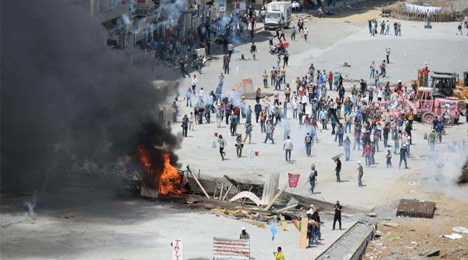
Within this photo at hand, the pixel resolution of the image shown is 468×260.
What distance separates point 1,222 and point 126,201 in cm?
478

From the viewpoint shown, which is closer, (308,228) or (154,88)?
(308,228)

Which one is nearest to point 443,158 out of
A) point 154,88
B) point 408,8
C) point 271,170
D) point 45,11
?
point 271,170

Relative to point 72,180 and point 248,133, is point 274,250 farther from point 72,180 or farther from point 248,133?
point 248,133

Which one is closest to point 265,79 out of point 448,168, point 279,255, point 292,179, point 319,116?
point 319,116

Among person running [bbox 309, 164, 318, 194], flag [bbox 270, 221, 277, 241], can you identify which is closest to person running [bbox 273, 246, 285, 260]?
flag [bbox 270, 221, 277, 241]

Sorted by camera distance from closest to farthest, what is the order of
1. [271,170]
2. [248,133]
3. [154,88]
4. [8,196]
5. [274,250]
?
[274,250] → [8,196] → [154,88] → [271,170] → [248,133]

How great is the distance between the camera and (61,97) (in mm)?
39594

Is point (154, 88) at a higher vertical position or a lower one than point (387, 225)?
higher

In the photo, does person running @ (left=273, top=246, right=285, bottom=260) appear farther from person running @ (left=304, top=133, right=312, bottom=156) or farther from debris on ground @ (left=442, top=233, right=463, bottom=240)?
person running @ (left=304, top=133, right=312, bottom=156)

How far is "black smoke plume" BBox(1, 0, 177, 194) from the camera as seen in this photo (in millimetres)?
39094

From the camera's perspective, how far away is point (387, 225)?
133ft

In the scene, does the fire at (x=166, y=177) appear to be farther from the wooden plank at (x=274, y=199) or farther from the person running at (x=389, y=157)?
the person running at (x=389, y=157)

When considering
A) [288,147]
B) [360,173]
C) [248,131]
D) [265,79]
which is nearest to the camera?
[360,173]

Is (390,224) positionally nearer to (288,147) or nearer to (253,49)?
(288,147)
